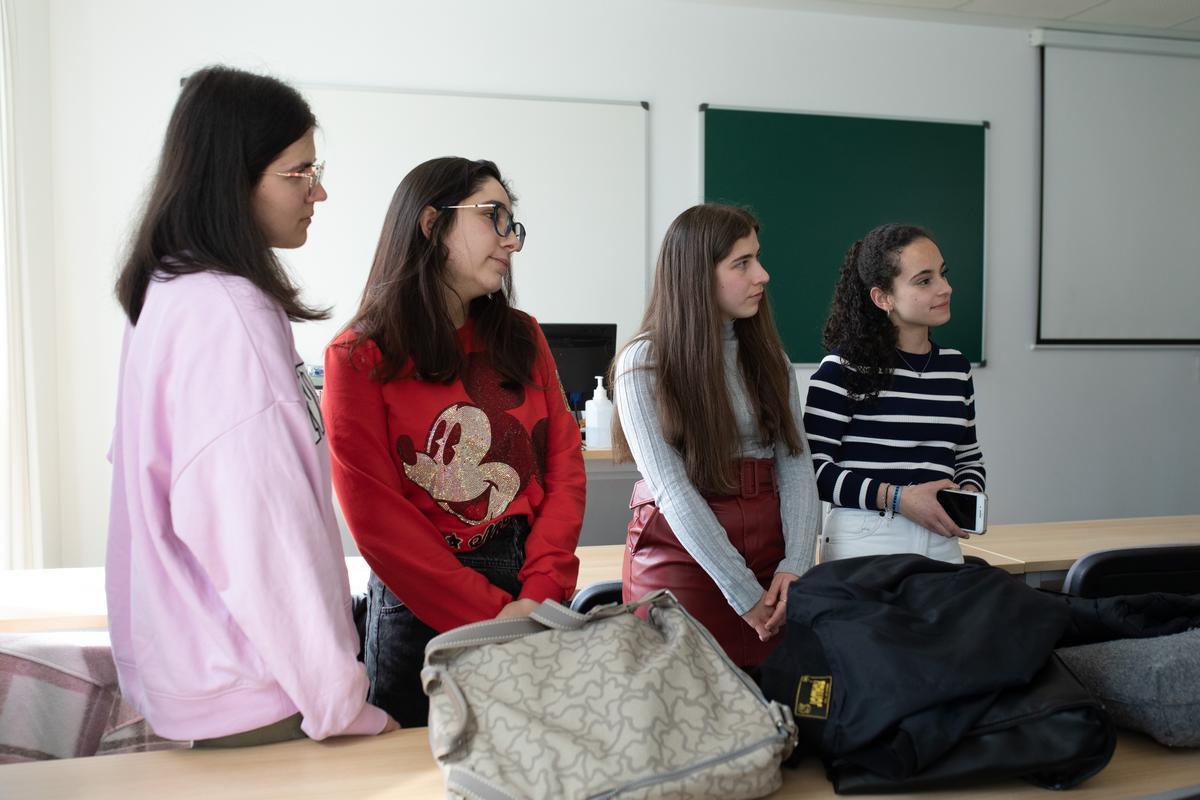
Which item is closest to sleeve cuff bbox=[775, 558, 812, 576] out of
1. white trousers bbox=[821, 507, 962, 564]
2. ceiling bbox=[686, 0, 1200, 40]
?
white trousers bbox=[821, 507, 962, 564]

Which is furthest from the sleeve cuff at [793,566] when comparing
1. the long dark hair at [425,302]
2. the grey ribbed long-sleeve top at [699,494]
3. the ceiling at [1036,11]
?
the ceiling at [1036,11]

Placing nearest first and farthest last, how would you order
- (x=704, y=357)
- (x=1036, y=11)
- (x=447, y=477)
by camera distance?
(x=447, y=477) → (x=704, y=357) → (x=1036, y=11)

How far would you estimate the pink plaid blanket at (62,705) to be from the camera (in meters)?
1.42

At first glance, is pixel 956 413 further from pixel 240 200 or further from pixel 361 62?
pixel 361 62

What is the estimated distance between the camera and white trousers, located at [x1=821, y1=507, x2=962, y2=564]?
1824 millimetres

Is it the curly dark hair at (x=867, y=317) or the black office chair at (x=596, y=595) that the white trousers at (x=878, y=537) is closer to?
the curly dark hair at (x=867, y=317)

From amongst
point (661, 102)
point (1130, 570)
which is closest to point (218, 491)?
point (1130, 570)

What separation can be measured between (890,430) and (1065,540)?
102cm

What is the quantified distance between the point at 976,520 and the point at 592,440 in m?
2.04

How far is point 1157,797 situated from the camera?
2.83 ft

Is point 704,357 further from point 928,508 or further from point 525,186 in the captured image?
point 525,186

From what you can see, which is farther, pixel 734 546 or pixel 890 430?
pixel 890 430

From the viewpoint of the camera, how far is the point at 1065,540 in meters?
2.55

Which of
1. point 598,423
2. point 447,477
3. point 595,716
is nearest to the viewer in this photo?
point 595,716
